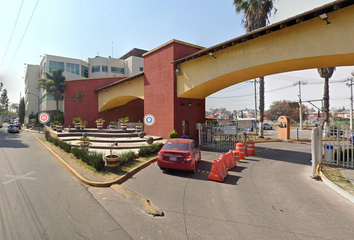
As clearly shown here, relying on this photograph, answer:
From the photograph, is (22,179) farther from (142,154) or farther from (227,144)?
(227,144)

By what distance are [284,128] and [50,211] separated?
2471 centimetres

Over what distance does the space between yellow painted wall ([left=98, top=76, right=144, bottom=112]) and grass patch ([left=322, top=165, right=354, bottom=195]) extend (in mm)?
16288

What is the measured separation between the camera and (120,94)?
23.9 meters

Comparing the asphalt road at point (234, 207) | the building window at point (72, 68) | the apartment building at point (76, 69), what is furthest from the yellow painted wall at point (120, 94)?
the building window at point (72, 68)

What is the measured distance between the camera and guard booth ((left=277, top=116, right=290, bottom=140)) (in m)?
23.2

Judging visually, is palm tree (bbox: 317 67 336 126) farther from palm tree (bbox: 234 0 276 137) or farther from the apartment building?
the apartment building

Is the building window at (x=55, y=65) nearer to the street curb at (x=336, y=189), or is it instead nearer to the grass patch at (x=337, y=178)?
the grass patch at (x=337, y=178)

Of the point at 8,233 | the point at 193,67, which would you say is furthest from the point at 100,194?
the point at 193,67

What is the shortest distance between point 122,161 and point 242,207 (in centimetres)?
567

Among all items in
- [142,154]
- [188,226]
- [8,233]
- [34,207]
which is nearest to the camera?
[8,233]

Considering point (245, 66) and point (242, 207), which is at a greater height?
point (245, 66)

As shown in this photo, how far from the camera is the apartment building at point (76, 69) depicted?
128ft

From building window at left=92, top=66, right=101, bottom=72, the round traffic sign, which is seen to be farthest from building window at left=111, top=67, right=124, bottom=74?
the round traffic sign

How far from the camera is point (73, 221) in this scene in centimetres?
434
